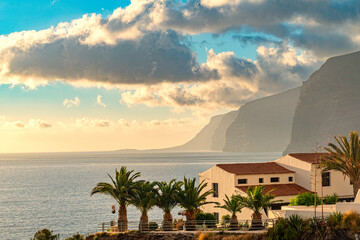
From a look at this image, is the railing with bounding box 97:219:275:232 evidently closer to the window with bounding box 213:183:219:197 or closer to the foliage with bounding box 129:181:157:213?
the foliage with bounding box 129:181:157:213

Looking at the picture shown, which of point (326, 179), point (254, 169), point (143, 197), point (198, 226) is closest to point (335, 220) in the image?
Answer: point (198, 226)

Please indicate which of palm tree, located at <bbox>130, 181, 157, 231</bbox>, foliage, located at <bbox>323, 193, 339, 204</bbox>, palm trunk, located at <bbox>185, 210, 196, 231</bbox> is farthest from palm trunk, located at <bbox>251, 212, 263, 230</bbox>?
foliage, located at <bbox>323, 193, 339, 204</bbox>

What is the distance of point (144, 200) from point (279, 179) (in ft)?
74.0

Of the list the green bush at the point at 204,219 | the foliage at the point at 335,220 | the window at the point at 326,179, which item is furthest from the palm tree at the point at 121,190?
the window at the point at 326,179

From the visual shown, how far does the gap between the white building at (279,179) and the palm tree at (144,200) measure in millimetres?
14616

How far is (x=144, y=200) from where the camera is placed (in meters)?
43.8

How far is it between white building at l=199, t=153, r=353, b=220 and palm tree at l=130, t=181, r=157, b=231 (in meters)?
14.6

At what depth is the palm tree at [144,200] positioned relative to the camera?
143 feet

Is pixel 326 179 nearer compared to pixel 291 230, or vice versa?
pixel 291 230

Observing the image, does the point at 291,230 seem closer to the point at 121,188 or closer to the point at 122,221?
the point at 121,188

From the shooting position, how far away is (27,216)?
95938 mm

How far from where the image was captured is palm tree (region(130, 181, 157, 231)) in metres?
43.7

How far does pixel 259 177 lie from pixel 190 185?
613 inches

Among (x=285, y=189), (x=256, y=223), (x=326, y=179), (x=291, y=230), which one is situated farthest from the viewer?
(x=326, y=179)
